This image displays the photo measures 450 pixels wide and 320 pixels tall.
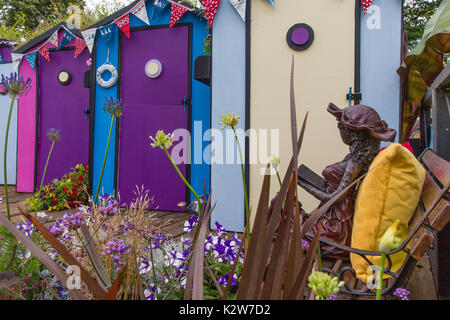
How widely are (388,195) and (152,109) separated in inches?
150

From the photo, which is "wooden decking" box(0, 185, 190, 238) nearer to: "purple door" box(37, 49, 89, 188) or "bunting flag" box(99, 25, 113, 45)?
"purple door" box(37, 49, 89, 188)

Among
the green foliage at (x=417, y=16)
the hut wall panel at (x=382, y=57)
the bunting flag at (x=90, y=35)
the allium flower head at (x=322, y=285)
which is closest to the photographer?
the allium flower head at (x=322, y=285)

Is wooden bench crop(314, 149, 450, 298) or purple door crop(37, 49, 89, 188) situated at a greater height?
purple door crop(37, 49, 89, 188)

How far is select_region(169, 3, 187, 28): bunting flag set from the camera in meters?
4.25

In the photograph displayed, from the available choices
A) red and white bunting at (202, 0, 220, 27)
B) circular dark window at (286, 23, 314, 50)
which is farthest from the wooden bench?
red and white bunting at (202, 0, 220, 27)

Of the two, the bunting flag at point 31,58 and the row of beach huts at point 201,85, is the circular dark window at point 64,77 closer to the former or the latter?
the row of beach huts at point 201,85

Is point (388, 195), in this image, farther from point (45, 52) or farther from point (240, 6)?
point (45, 52)

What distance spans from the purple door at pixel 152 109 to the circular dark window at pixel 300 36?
1.84 m

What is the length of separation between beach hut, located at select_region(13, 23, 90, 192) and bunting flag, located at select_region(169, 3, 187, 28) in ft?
7.07

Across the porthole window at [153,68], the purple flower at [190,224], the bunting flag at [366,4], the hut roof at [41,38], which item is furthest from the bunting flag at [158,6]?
the purple flower at [190,224]

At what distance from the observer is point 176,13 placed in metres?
4.27

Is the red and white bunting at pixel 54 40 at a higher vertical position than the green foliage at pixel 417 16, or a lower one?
lower

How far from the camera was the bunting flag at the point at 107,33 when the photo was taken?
15.4ft
